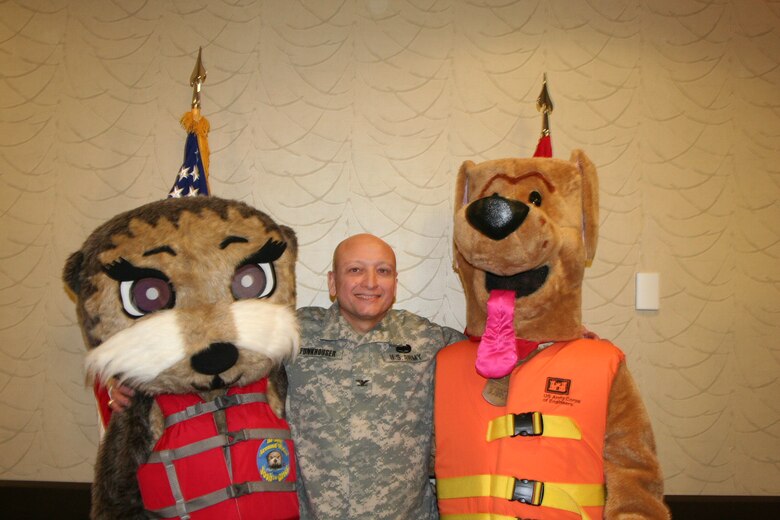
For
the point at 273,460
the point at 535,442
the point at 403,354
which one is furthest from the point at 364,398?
the point at 535,442

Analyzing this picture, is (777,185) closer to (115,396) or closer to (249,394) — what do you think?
(249,394)

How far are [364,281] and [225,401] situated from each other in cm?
60

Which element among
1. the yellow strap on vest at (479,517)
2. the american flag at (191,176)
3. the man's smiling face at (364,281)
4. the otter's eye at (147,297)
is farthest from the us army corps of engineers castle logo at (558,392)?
the american flag at (191,176)

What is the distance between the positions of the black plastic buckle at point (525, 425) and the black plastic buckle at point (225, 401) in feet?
2.81

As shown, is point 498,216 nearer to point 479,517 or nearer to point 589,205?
point 589,205

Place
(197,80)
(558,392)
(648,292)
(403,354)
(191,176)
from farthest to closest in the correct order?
1. (648,292)
2. (197,80)
3. (191,176)
4. (403,354)
5. (558,392)

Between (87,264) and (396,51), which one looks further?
(396,51)

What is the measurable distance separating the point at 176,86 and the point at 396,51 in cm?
100

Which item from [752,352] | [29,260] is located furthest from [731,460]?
[29,260]

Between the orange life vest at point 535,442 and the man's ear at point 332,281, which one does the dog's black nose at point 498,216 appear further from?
the man's ear at point 332,281

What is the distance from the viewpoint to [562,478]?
1.52m

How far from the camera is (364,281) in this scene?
1846mm

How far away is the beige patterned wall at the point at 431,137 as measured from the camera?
7.59ft

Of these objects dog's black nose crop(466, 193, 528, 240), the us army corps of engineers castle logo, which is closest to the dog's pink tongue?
the us army corps of engineers castle logo
